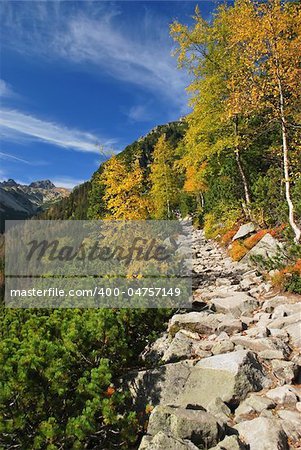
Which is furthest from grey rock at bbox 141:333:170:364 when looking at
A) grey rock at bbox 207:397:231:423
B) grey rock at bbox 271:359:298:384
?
grey rock at bbox 271:359:298:384

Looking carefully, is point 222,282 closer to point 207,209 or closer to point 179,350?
point 179,350

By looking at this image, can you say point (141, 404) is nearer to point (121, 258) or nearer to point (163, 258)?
point (163, 258)

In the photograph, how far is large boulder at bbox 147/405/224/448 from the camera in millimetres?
4871

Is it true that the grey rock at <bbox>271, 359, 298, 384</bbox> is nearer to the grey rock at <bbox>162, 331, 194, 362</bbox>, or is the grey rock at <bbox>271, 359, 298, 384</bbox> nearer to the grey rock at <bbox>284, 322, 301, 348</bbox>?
the grey rock at <bbox>284, 322, 301, 348</bbox>

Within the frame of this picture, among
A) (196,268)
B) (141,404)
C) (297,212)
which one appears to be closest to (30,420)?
(141,404)

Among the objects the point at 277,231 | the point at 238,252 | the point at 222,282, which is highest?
the point at 277,231

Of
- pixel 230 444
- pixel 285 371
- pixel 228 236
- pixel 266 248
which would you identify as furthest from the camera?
pixel 228 236

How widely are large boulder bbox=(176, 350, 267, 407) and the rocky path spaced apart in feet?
0.05

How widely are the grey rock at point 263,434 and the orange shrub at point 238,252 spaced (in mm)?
11418

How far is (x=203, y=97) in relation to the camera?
1894 centimetres

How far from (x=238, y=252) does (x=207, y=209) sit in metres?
14.0

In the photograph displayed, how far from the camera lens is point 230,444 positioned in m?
4.59

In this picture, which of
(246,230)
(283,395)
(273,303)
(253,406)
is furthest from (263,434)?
(246,230)

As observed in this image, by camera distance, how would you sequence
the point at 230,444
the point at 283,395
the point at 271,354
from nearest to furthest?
the point at 230,444
the point at 283,395
the point at 271,354
